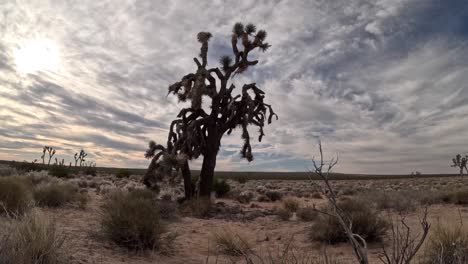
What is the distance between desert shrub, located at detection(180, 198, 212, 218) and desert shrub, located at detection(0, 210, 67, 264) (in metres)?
7.64

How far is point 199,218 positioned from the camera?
38.1 ft

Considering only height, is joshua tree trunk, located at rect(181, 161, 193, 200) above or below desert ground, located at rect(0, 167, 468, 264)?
above

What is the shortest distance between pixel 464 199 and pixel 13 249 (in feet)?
57.6

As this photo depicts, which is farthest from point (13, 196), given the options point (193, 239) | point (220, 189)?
point (220, 189)

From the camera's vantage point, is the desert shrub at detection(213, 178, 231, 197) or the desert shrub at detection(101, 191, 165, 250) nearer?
the desert shrub at detection(101, 191, 165, 250)

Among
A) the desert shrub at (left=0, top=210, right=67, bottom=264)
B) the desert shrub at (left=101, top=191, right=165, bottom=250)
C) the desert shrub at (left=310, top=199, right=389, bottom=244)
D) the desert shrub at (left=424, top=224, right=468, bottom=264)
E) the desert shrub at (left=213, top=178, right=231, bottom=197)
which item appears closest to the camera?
the desert shrub at (left=0, top=210, right=67, bottom=264)

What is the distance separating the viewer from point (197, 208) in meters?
12.1

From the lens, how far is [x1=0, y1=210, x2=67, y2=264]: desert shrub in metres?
3.50

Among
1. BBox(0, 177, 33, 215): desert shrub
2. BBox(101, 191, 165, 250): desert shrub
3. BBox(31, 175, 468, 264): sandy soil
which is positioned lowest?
BBox(31, 175, 468, 264): sandy soil

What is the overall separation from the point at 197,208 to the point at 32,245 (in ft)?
27.6

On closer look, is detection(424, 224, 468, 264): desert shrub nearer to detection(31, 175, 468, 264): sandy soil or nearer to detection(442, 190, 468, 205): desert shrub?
detection(31, 175, 468, 264): sandy soil

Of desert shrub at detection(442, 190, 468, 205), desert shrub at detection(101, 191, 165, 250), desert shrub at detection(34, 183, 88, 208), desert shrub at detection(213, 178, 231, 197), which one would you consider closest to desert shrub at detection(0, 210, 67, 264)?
desert shrub at detection(101, 191, 165, 250)

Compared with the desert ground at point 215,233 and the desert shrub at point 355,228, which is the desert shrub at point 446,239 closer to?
the desert ground at point 215,233

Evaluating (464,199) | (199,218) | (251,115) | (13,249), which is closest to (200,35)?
(251,115)
